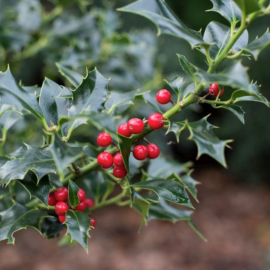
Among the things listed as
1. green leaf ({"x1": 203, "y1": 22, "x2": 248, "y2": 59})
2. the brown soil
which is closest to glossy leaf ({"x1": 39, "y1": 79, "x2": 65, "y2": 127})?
green leaf ({"x1": 203, "y1": 22, "x2": 248, "y2": 59})

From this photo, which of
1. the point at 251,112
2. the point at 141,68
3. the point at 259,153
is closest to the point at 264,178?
the point at 259,153

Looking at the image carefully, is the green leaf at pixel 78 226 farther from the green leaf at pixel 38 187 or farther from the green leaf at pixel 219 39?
the green leaf at pixel 219 39

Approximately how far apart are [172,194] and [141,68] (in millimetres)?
1509

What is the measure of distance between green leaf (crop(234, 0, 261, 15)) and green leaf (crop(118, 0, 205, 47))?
104 mm

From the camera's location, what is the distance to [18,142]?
2037 mm

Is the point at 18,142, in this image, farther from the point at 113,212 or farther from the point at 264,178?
the point at 264,178

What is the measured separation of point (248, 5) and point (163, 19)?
0.17 meters

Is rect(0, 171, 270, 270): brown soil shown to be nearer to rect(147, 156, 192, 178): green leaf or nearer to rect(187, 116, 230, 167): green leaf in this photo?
rect(147, 156, 192, 178): green leaf

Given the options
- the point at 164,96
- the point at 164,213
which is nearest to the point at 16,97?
the point at 164,96

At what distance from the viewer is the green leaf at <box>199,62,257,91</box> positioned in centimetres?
77

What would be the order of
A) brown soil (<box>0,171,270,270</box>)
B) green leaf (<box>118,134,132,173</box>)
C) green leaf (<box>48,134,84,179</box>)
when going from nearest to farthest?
1. green leaf (<box>48,134,84,179</box>)
2. green leaf (<box>118,134,132,173</box>)
3. brown soil (<box>0,171,270,270</box>)

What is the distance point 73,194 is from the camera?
98 centimetres

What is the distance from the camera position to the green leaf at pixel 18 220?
39.0 inches

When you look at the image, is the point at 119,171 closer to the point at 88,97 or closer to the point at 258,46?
the point at 88,97
